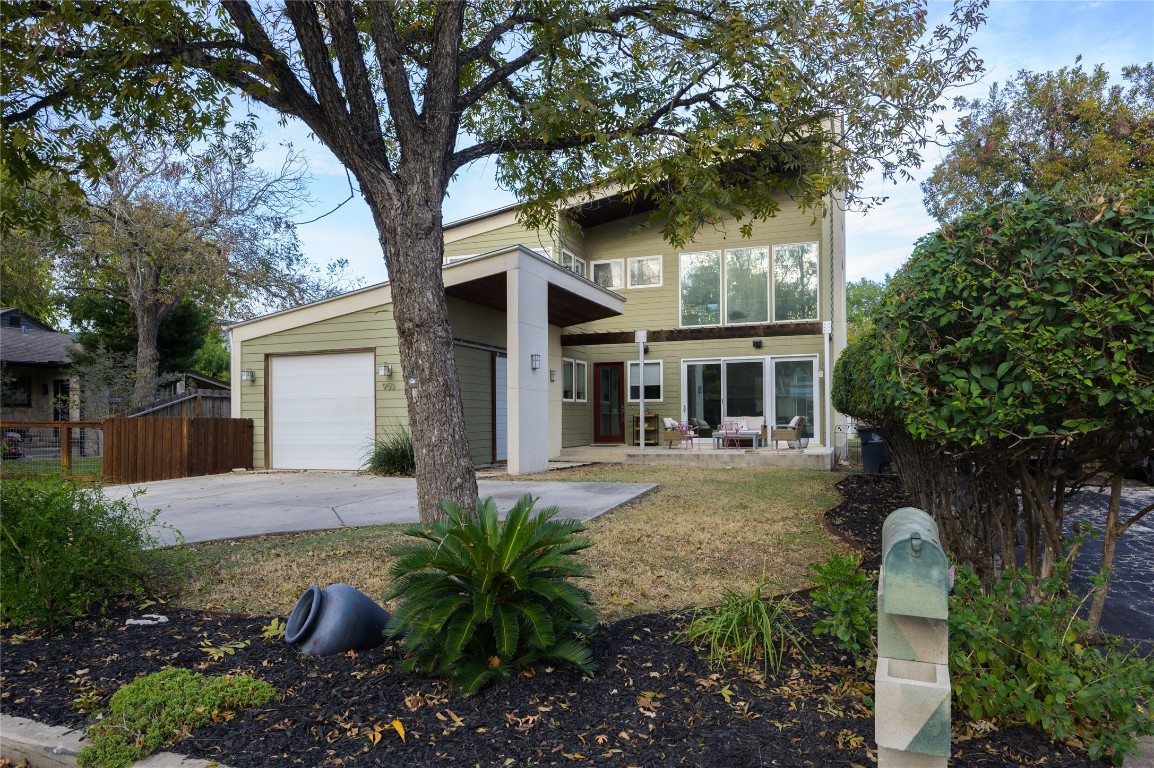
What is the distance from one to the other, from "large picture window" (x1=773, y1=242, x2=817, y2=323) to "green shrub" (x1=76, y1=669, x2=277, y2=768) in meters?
15.5

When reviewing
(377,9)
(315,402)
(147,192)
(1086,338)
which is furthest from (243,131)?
(147,192)

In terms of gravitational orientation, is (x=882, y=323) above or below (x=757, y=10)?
below

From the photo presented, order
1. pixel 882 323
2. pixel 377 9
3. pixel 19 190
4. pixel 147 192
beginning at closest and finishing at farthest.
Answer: pixel 882 323, pixel 377 9, pixel 19 190, pixel 147 192

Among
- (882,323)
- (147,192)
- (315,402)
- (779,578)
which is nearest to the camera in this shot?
(882,323)

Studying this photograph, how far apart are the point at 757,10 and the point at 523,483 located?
6977 millimetres

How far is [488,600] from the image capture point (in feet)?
9.64

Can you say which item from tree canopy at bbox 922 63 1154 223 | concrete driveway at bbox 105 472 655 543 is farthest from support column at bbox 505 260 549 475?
tree canopy at bbox 922 63 1154 223

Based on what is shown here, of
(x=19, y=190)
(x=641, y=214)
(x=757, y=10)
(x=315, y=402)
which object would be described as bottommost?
(x=315, y=402)

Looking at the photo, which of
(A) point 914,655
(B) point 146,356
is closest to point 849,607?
(A) point 914,655

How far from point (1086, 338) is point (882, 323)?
3.34 ft

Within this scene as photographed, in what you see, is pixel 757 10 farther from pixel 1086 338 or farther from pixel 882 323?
pixel 1086 338

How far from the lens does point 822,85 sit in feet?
21.4

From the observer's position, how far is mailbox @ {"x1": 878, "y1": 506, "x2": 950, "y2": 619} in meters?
2.02

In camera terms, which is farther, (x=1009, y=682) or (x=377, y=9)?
(x=377, y=9)
